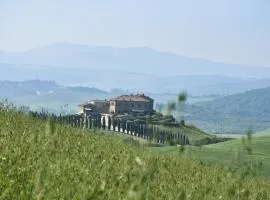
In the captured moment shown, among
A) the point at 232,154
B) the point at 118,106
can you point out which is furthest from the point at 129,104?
the point at 232,154

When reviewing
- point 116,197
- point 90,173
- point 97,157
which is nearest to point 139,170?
point 116,197

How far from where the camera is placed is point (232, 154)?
522 centimetres

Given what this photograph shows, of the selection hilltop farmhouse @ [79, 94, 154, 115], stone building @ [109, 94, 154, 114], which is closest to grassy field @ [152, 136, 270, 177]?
hilltop farmhouse @ [79, 94, 154, 115]

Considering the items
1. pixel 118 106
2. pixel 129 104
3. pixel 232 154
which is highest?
pixel 232 154

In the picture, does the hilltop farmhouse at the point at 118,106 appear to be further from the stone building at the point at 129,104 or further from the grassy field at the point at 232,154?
the grassy field at the point at 232,154

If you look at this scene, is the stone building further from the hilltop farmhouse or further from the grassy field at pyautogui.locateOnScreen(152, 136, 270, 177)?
the grassy field at pyautogui.locateOnScreen(152, 136, 270, 177)

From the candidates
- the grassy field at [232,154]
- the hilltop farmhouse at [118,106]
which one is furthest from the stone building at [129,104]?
the grassy field at [232,154]

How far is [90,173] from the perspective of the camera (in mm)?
5156

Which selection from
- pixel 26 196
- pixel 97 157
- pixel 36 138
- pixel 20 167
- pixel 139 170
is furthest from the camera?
pixel 97 157

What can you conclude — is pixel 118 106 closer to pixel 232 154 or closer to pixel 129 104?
pixel 129 104

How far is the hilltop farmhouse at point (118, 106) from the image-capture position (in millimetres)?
175500

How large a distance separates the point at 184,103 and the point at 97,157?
465 centimetres

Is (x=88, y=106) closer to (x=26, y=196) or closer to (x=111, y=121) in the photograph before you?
(x=111, y=121)

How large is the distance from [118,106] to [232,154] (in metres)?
175
